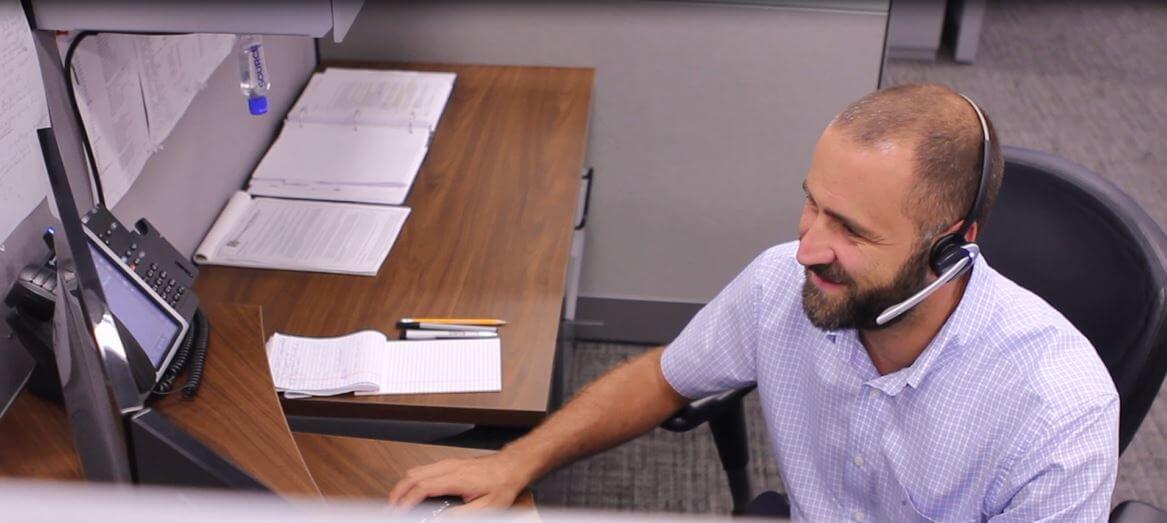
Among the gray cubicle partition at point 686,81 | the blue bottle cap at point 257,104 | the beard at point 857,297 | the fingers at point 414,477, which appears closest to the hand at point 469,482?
the fingers at point 414,477

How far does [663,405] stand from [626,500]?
697 millimetres

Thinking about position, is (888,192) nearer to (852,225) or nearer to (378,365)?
(852,225)

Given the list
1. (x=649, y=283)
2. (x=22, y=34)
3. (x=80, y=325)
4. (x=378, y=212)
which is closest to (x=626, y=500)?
(x=649, y=283)

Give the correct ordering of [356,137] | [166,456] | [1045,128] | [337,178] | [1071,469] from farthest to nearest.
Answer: [1045,128] < [356,137] < [337,178] < [1071,469] < [166,456]

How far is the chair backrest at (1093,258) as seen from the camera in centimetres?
117

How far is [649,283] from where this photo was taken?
7.89ft

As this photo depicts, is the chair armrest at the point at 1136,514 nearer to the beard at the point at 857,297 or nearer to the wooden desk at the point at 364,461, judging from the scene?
the beard at the point at 857,297

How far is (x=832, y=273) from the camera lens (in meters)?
1.09

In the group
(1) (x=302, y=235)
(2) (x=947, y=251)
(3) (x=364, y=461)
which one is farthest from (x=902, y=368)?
(1) (x=302, y=235)

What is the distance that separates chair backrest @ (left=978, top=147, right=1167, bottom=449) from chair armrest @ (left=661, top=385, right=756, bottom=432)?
37 centimetres

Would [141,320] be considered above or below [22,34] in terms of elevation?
below

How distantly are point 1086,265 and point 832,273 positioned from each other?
1.23 feet

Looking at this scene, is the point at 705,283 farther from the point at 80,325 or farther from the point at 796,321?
the point at 80,325

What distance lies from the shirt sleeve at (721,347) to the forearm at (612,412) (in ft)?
0.07
